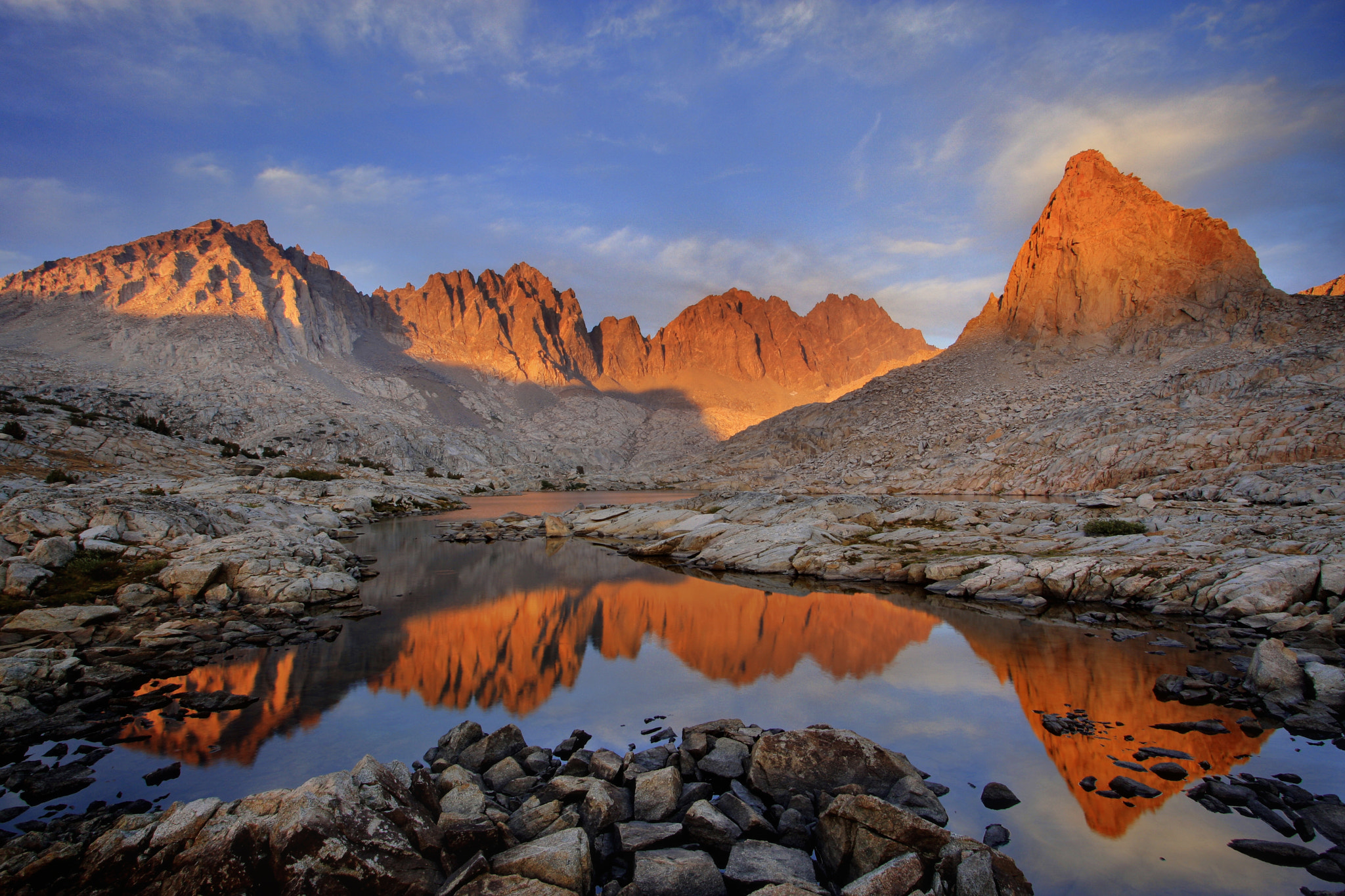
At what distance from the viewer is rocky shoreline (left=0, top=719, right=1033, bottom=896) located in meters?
5.66

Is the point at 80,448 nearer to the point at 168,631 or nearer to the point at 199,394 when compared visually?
the point at 168,631

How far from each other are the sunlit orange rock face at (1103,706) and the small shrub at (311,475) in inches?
2478

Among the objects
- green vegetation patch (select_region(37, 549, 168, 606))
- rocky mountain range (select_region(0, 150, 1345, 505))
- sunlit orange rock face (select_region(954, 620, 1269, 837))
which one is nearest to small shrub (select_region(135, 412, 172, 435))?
rocky mountain range (select_region(0, 150, 1345, 505))

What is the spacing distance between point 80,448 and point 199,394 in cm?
5811

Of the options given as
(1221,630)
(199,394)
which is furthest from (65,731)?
(199,394)

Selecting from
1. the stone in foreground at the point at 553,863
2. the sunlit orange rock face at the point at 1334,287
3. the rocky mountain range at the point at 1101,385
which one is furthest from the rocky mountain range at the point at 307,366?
the sunlit orange rock face at the point at 1334,287

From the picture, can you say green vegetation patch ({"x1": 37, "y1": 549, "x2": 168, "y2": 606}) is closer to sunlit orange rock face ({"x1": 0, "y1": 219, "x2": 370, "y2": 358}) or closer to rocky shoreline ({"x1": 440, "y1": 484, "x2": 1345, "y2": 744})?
rocky shoreline ({"x1": 440, "y1": 484, "x2": 1345, "y2": 744})

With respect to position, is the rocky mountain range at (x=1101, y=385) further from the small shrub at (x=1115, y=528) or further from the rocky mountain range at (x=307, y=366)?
the rocky mountain range at (x=307, y=366)

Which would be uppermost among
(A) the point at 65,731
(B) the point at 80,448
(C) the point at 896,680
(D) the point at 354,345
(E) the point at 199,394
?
(D) the point at 354,345

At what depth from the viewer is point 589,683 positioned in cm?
1450

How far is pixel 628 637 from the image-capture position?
18.8 meters

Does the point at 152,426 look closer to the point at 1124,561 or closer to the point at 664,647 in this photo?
the point at 664,647

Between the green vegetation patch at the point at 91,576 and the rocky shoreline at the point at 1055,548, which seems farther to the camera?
the rocky shoreline at the point at 1055,548

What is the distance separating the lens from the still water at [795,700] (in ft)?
26.3
